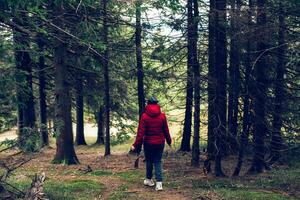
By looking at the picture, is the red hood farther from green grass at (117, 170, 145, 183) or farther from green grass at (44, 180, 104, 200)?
green grass at (117, 170, 145, 183)

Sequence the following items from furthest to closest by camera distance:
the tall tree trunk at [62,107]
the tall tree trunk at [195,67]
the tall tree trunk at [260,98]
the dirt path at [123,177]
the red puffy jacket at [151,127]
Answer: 1. the tall tree trunk at [62,107]
2. the tall tree trunk at [195,67]
3. the tall tree trunk at [260,98]
4. the red puffy jacket at [151,127]
5. the dirt path at [123,177]

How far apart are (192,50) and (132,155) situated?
330 inches

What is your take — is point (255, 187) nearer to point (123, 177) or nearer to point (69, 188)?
point (123, 177)

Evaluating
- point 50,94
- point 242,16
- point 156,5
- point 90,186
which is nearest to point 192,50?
point 156,5

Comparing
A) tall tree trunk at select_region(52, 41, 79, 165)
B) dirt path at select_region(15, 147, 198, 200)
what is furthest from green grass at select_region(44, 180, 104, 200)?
tall tree trunk at select_region(52, 41, 79, 165)

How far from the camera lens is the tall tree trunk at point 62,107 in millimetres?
16750

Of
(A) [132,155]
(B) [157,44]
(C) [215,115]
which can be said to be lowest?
(A) [132,155]

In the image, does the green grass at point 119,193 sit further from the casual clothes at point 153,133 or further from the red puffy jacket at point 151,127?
the red puffy jacket at point 151,127

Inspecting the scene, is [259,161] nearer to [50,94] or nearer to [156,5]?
[156,5]

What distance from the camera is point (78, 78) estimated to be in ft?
68.9

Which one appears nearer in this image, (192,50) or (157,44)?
(192,50)

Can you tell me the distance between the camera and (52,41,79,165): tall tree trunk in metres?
16.8

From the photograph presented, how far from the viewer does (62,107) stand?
1684cm

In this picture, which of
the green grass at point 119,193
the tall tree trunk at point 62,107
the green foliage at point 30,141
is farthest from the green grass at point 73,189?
the tall tree trunk at point 62,107
